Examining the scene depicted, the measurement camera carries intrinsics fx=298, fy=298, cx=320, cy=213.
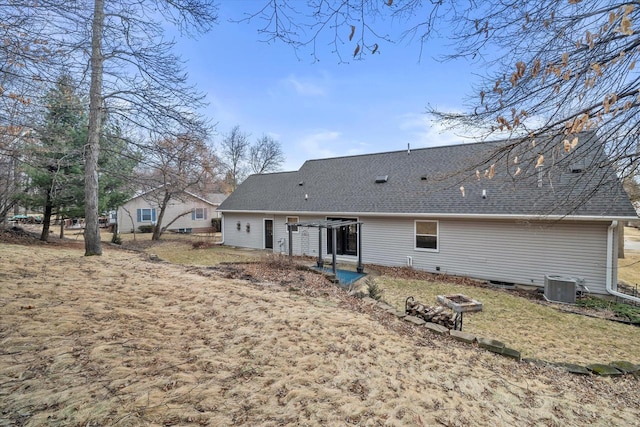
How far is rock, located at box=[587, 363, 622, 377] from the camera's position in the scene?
422 centimetres

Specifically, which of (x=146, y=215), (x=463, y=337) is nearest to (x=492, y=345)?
(x=463, y=337)

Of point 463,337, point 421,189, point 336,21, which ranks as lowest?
point 463,337

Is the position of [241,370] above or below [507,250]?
below

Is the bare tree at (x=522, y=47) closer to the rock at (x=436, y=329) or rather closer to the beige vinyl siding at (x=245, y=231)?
the rock at (x=436, y=329)

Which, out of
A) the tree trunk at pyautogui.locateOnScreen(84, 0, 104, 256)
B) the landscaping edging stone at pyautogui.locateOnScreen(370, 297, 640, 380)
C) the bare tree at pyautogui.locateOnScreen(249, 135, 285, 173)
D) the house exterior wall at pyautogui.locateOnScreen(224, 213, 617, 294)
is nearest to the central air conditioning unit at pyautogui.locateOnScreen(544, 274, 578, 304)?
the house exterior wall at pyautogui.locateOnScreen(224, 213, 617, 294)

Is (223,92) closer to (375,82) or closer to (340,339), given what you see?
(375,82)

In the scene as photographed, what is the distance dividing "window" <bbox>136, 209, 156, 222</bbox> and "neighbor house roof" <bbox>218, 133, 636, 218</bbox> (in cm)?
1202

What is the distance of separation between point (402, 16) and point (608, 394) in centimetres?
526

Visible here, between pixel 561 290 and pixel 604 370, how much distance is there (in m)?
4.96

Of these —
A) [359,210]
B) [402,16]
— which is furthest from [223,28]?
[359,210]

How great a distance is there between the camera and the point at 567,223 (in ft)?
30.0

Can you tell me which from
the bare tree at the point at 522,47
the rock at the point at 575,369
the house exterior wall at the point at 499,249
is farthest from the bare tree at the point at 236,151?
the rock at the point at 575,369

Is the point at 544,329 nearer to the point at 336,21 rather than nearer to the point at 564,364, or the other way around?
the point at 564,364

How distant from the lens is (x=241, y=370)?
10.2 ft
